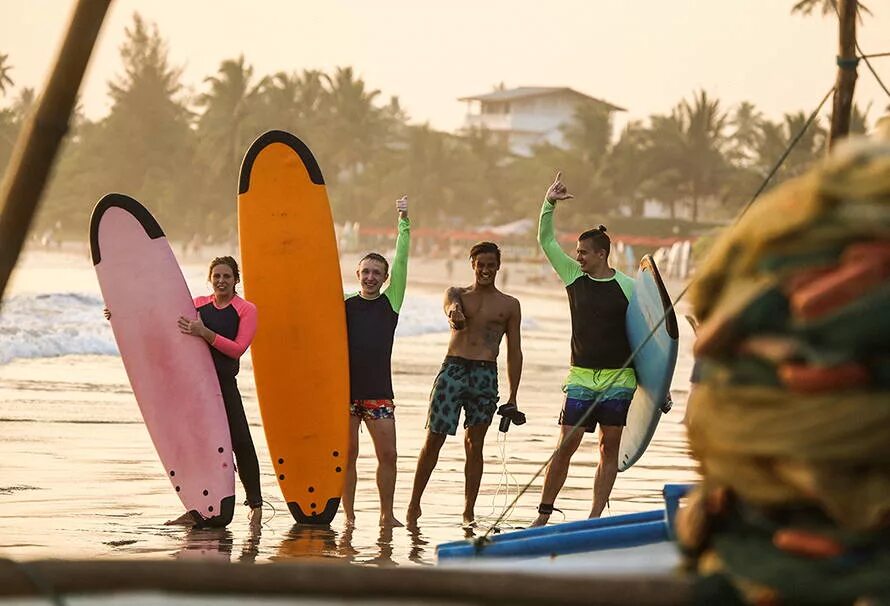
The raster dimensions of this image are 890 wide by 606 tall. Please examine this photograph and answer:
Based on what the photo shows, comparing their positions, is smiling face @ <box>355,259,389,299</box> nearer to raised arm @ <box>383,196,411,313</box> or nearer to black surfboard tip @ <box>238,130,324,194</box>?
raised arm @ <box>383,196,411,313</box>

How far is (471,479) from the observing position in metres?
9.41

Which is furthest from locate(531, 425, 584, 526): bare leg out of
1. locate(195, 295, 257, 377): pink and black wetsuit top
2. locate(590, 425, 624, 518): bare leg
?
locate(195, 295, 257, 377): pink and black wetsuit top

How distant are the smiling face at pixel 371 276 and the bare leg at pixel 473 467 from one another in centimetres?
100

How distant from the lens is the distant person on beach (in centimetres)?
916

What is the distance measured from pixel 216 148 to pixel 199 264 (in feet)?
60.4

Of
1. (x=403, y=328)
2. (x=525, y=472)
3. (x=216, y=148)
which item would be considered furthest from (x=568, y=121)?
(x=525, y=472)

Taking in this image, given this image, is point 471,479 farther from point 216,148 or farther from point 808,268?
point 216,148

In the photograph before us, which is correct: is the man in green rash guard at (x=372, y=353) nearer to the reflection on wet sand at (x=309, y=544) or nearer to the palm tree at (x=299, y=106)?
the reflection on wet sand at (x=309, y=544)

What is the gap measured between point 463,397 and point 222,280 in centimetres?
158

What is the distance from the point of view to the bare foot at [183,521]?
8953mm

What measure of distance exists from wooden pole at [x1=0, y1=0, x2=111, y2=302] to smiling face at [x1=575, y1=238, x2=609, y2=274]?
20.2ft

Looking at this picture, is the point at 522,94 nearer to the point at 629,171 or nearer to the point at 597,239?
the point at 629,171

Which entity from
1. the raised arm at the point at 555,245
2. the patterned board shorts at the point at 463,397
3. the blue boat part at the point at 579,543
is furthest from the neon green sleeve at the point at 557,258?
the blue boat part at the point at 579,543

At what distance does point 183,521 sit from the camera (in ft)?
29.5
